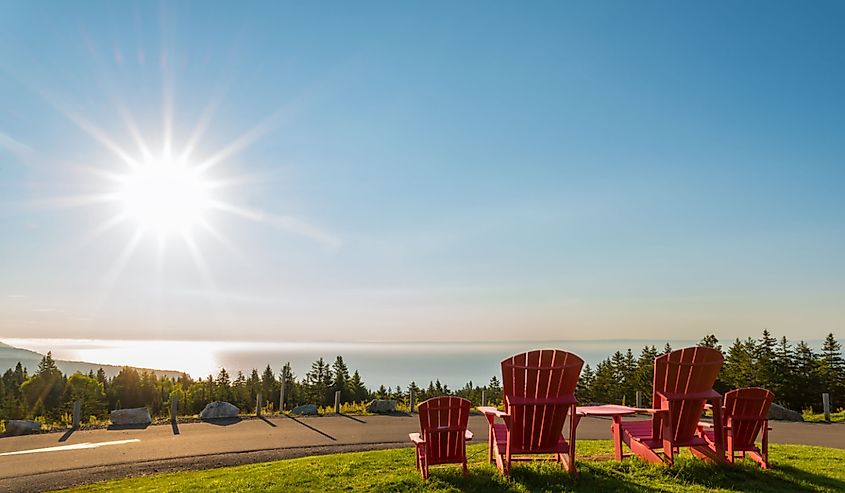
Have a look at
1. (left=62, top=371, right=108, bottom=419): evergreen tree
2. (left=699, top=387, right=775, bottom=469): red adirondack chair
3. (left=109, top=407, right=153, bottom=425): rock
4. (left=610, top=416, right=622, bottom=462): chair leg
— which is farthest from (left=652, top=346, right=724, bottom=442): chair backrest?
(left=62, top=371, right=108, bottom=419): evergreen tree

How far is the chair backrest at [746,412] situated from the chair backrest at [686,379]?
1.75 ft

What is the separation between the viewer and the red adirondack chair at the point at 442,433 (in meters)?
5.90

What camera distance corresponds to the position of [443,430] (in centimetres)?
590

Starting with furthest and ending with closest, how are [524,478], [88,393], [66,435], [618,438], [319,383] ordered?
Answer: [319,383] < [88,393] < [66,435] < [618,438] < [524,478]

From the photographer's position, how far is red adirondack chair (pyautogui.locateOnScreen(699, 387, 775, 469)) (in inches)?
243

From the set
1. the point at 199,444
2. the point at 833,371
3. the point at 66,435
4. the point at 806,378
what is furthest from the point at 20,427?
the point at 833,371

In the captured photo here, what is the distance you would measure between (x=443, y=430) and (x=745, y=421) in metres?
3.65

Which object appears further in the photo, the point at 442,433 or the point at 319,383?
the point at 319,383

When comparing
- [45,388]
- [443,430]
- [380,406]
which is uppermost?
[443,430]

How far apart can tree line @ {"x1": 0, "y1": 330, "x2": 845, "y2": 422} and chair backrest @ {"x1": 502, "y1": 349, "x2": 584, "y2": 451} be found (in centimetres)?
1199

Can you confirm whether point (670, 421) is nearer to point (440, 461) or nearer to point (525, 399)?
point (525, 399)

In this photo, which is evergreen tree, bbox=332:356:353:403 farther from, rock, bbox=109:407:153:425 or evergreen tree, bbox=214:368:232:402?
rock, bbox=109:407:153:425

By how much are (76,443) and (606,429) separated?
39.4 ft

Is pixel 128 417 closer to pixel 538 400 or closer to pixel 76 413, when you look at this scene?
pixel 76 413
